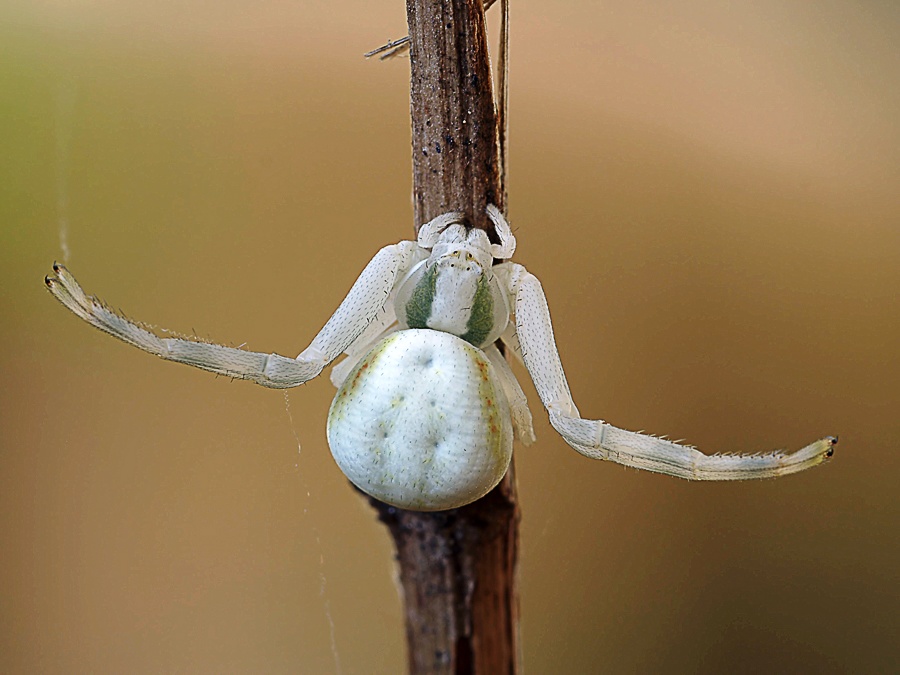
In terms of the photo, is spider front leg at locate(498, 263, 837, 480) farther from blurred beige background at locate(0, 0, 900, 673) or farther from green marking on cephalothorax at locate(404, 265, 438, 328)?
blurred beige background at locate(0, 0, 900, 673)

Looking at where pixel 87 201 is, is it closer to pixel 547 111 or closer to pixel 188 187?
pixel 188 187

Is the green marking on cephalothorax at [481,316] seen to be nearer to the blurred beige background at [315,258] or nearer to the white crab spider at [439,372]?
the white crab spider at [439,372]

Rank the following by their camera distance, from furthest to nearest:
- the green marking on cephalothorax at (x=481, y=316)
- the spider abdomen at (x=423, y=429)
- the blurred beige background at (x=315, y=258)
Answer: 1. the blurred beige background at (x=315, y=258)
2. the green marking on cephalothorax at (x=481, y=316)
3. the spider abdomen at (x=423, y=429)

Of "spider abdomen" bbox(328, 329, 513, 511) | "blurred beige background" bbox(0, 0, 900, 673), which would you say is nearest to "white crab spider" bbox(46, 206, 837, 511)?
"spider abdomen" bbox(328, 329, 513, 511)

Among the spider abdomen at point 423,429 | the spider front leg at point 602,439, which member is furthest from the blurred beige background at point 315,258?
the spider abdomen at point 423,429

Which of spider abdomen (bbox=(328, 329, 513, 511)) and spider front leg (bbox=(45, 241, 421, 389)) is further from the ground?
spider front leg (bbox=(45, 241, 421, 389))

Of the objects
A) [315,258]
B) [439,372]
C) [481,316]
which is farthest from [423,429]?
[315,258]

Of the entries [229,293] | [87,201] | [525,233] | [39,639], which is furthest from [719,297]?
[39,639]
